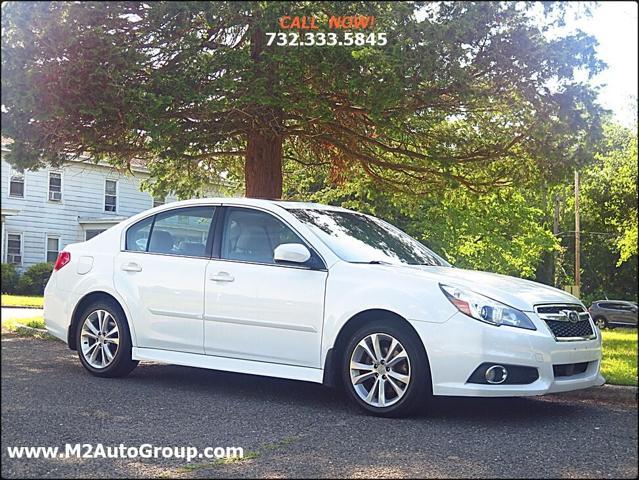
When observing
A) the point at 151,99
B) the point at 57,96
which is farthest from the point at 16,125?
the point at 151,99

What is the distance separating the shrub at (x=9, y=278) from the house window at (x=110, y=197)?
4896 mm

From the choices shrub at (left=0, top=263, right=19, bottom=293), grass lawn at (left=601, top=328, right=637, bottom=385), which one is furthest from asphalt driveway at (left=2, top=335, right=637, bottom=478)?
grass lawn at (left=601, top=328, right=637, bottom=385)

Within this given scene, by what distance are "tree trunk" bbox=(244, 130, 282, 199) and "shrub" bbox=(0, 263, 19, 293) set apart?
8.46 meters

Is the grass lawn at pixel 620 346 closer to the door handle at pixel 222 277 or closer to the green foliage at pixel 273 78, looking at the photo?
the door handle at pixel 222 277

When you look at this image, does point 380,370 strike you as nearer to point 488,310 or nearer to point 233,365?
point 488,310

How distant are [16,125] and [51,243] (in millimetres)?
2378

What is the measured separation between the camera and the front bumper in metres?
5.73

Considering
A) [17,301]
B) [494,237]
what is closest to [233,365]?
[17,301]

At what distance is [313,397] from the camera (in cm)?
702

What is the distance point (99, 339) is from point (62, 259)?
0.95 meters

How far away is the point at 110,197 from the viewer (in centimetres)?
1087

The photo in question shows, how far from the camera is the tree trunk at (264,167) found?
12875mm

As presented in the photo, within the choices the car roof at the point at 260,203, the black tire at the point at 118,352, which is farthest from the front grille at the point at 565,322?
the black tire at the point at 118,352

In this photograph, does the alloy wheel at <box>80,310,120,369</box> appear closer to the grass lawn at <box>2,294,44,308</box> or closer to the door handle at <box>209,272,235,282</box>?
the door handle at <box>209,272,235,282</box>
